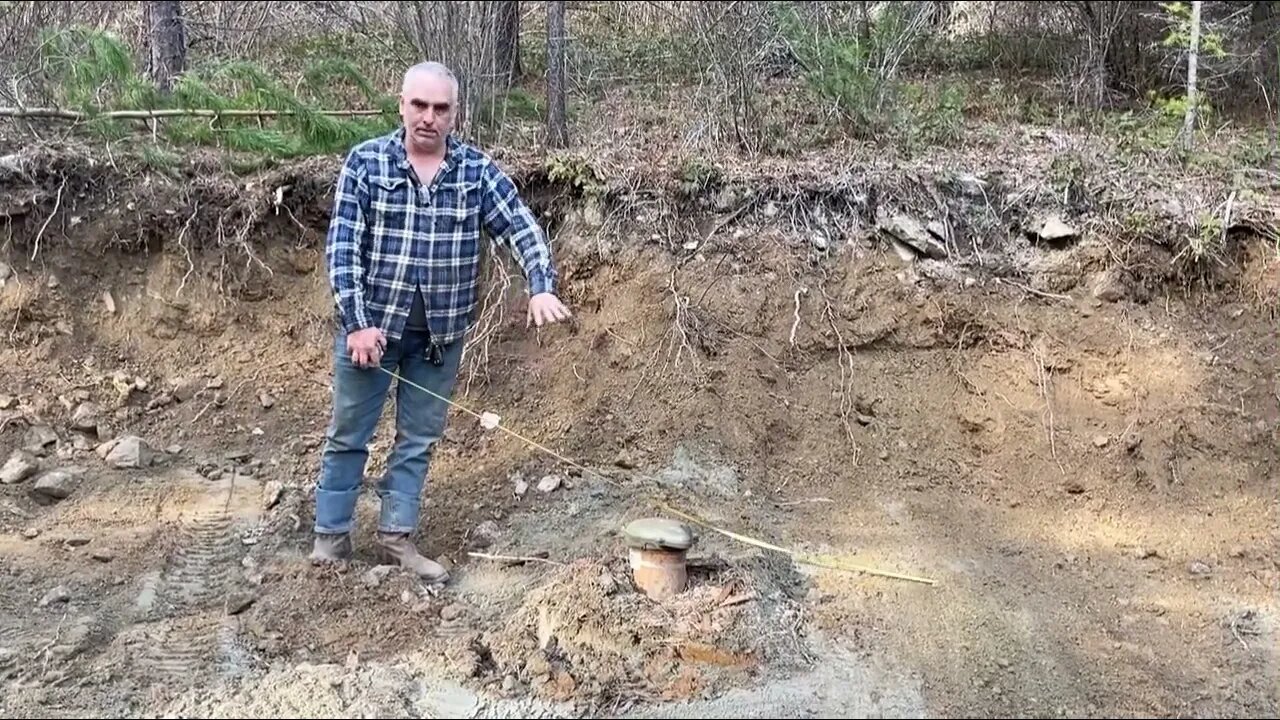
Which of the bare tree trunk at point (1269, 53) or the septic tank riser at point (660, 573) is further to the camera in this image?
the bare tree trunk at point (1269, 53)

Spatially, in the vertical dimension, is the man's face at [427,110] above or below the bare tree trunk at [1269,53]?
below

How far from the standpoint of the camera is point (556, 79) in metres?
5.52

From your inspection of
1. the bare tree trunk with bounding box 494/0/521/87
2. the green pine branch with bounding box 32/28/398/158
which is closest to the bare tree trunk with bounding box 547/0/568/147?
the bare tree trunk with bounding box 494/0/521/87

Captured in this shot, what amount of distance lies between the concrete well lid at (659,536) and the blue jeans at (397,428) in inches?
34.2

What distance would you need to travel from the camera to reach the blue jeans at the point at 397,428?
3383 millimetres

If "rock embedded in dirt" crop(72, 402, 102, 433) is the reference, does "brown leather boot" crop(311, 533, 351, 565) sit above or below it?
below

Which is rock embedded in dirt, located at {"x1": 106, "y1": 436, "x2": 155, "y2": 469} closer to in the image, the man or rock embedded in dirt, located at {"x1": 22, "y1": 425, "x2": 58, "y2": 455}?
rock embedded in dirt, located at {"x1": 22, "y1": 425, "x2": 58, "y2": 455}

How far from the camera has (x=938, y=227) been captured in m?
4.87

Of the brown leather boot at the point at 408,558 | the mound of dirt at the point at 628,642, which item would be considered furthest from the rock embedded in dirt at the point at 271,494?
the mound of dirt at the point at 628,642

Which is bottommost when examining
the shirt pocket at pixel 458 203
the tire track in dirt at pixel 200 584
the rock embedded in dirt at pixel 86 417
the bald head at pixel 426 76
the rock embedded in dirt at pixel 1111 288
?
the tire track in dirt at pixel 200 584

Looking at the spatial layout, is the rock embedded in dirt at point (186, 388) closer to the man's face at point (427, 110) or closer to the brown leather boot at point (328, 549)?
the brown leather boot at point (328, 549)

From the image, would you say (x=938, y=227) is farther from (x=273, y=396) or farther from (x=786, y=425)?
(x=273, y=396)

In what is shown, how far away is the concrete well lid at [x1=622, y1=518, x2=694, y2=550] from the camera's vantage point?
10.4ft

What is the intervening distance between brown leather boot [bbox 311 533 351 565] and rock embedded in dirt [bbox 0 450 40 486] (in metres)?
1.75
